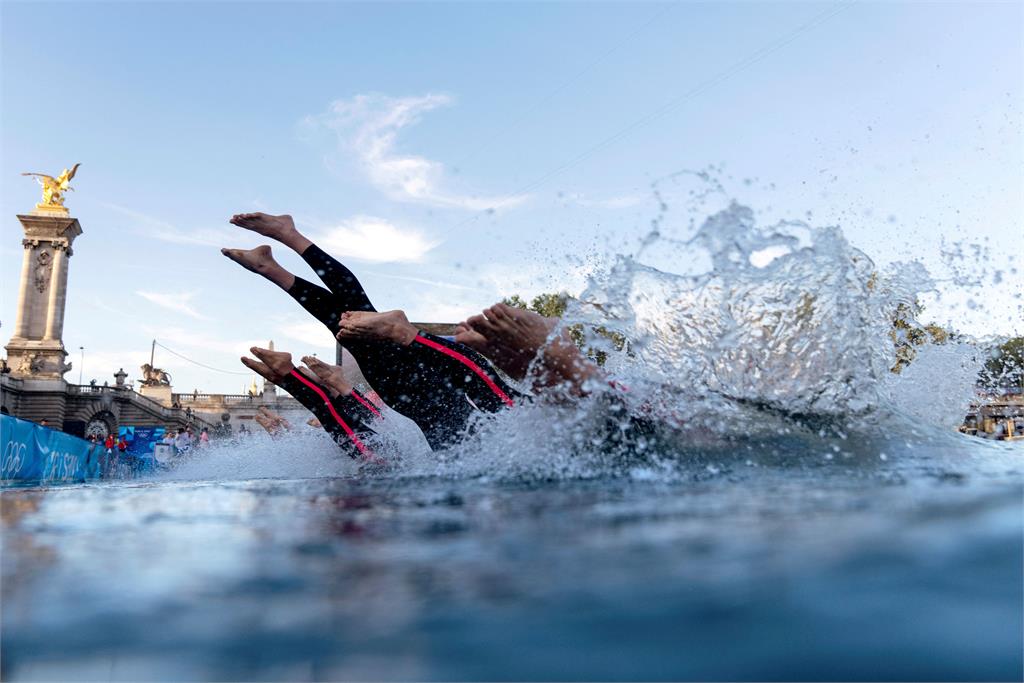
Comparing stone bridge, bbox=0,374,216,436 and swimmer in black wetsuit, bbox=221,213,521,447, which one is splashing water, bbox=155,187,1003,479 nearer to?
swimmer in black wetsuit, bbox=221,213,521,447

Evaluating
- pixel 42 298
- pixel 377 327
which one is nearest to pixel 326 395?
pixel 377 327

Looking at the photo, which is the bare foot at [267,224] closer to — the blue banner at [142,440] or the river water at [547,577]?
the river water at [547,577]

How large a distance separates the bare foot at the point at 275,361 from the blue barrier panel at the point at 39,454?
639 cm

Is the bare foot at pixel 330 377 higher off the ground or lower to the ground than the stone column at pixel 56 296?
lower

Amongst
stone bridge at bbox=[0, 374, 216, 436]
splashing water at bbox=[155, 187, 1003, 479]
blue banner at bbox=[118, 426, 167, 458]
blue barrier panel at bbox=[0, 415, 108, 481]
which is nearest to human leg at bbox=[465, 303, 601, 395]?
splashing water at bbox=[155, 187, 1003, 479]

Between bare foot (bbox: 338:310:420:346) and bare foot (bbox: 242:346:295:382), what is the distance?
2664 millimetres

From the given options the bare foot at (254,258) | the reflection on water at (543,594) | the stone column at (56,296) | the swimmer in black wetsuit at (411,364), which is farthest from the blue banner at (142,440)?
the reflection on water at (543,594)

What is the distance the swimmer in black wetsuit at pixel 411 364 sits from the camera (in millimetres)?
4004

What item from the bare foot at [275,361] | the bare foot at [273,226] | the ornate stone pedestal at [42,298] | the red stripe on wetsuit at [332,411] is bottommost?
the red stripe on wetsuit at [332,411]

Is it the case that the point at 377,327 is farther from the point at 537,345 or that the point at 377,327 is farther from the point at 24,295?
the point at 24,295

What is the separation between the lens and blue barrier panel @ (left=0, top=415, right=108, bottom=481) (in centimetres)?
1062

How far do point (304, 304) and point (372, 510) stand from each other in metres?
3.12

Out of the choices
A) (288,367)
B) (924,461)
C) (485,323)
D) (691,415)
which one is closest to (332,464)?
(288,367)

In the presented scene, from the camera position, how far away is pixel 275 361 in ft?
21.0
